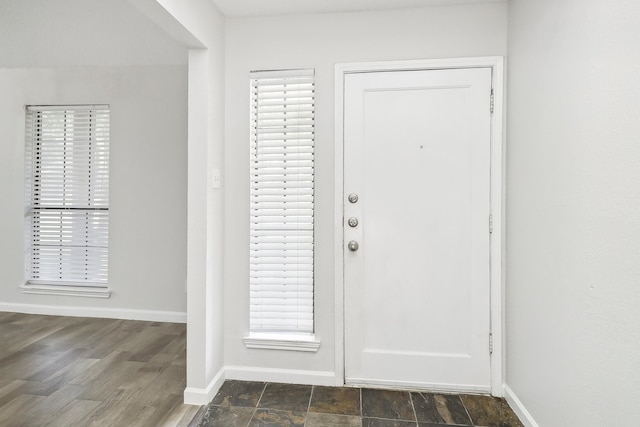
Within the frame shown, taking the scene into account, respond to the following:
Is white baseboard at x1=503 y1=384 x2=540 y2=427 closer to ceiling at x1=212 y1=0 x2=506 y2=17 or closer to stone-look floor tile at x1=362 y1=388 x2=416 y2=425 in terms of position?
stone-look floor tile at x1=362 y1=388 x2=416 y2=425

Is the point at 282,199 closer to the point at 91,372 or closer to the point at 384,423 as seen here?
the point at 384,423

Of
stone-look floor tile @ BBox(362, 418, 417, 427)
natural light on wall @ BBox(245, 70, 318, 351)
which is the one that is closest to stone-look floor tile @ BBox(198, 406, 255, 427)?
natural light on wall @ BBox(245, 70, 318, 351)

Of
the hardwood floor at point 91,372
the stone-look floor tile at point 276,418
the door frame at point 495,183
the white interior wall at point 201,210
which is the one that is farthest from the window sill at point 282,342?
the door frame at point 495,183

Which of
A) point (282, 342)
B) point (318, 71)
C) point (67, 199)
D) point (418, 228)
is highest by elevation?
point (318, 71)

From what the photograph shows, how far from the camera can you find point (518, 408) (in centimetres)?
187

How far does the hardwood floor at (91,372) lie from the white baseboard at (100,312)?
62 mm

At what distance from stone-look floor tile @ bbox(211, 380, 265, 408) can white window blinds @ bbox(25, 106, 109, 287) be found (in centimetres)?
208

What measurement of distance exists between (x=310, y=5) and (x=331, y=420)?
8.06 feet

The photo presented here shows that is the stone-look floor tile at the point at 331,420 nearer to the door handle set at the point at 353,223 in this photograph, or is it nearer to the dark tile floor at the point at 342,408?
the dark tile floor at the point at 342,408

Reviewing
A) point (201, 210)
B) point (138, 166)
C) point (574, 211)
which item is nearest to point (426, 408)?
point (574, 211)

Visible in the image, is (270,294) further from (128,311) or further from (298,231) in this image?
(128,311)

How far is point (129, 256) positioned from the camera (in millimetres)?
3305

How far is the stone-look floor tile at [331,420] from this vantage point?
1.80 m

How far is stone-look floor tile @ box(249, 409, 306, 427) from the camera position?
1799 millimetres
